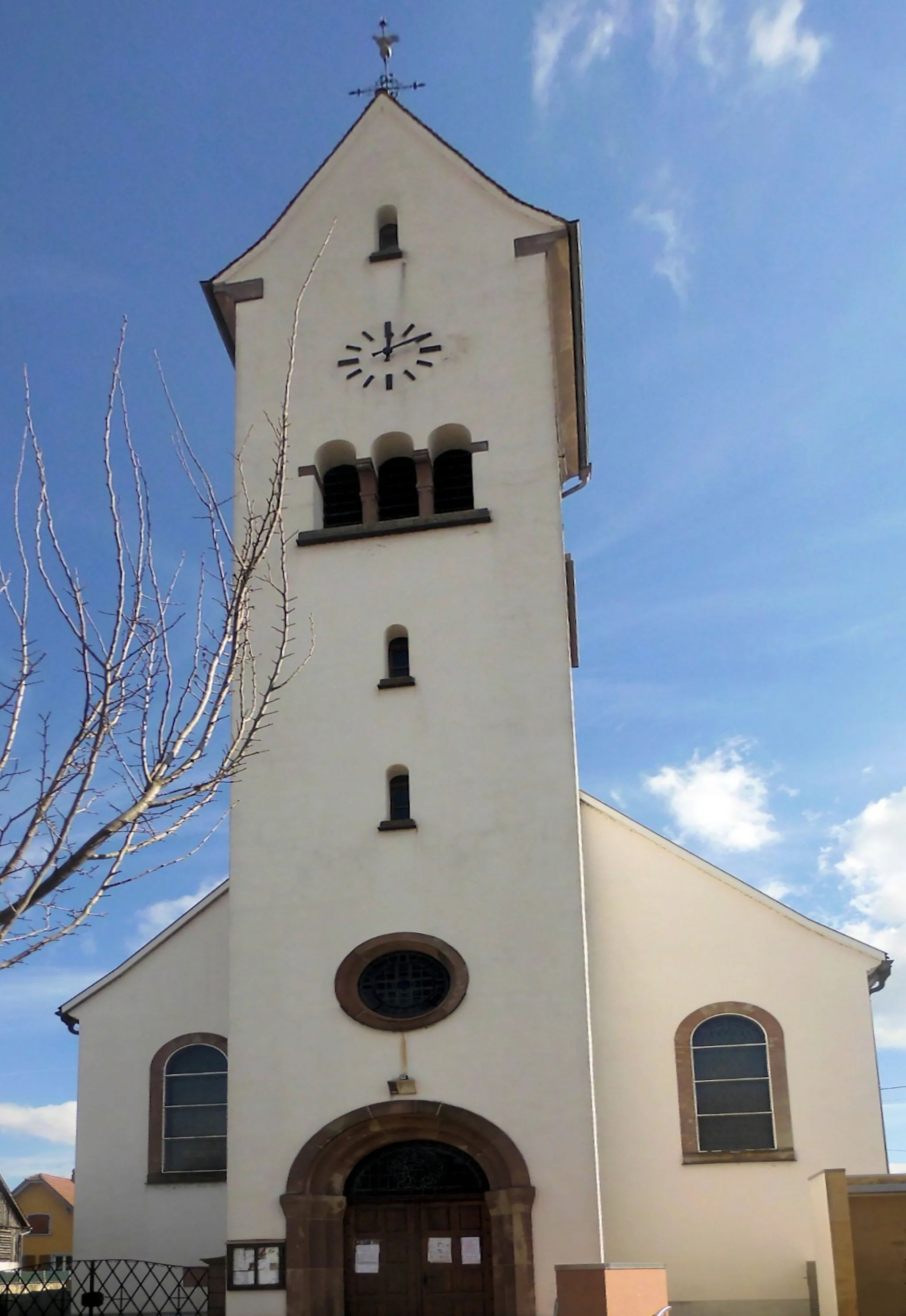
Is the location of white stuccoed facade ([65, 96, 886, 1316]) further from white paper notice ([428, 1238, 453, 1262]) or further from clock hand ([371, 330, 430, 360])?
white paper notice ([428, 1238, 453, 1262])

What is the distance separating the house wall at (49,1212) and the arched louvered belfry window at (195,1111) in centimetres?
4522

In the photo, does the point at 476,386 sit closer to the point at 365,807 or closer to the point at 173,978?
the point at 365,807

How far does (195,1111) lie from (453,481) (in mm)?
9787

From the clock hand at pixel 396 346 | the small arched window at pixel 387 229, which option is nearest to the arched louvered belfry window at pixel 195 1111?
the clock hand at pixel 396 346

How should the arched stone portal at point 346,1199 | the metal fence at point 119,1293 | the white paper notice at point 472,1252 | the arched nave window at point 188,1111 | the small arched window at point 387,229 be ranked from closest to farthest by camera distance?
1. the arched stone portal at point 346,1199
2. the white paper notice at point 472,1252
3. the metal fence at point 119,1293
4. the arched nave window at point 188,1111
5. the small arched window at point 387,229

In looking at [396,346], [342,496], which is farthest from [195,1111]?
[396,346]

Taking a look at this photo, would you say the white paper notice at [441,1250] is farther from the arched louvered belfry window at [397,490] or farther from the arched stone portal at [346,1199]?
the arched louvered belfry window at [397,490]

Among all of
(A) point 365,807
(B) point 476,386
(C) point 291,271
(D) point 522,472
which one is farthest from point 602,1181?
(C) point 291,271

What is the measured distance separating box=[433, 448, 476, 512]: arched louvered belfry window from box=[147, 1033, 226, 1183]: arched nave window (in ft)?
27.5

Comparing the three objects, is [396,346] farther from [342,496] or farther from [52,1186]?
[52,1186]

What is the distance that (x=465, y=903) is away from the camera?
56.9 ft

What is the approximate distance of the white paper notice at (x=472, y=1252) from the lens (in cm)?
1605

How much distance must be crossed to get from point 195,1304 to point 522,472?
39.5 ft

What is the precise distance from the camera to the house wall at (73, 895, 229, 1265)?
19.0 m
